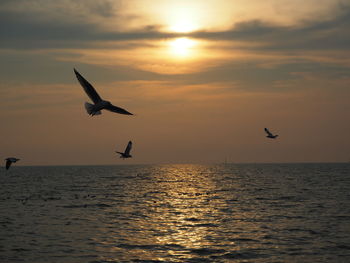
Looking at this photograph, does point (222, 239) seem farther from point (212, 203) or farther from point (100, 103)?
point (212, 203)

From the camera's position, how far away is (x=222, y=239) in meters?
29.2

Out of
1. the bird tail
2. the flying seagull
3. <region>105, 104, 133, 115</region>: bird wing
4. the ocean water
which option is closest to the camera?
the flying seagull

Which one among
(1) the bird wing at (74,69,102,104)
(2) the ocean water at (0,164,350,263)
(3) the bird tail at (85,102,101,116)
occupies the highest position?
(1) the bird wing at (74,69,102,104)

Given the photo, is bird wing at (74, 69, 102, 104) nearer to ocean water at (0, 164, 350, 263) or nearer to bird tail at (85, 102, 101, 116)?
bird tail at (85, 102, 101, 116)

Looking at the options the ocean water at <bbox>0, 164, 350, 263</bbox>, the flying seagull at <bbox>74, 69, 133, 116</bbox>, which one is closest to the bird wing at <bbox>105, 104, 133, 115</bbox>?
the flying seagull at <bbox>74, 69, 133, 116</bbox>

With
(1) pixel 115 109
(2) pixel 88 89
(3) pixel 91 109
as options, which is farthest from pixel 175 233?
(2) pixel 88 89

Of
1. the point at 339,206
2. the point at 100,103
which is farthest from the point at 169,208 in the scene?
the point at 100,103

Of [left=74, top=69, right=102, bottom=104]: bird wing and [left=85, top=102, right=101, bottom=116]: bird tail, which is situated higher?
[left=74, top=69, right=102, bottom=104]: bird wing

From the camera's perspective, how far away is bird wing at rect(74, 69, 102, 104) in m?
17.5

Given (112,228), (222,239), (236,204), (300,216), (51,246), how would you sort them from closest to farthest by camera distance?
1. (51,246)
2. (222,239)
3. (112,228)
4. (300,216)
5. (236,204)

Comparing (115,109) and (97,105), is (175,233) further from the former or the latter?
(97,105)

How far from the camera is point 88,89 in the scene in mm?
18391

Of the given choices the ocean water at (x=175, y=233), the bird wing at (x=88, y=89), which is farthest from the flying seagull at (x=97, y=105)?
the ocean water at (x=175, y=233)

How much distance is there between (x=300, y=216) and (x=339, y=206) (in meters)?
9.66
